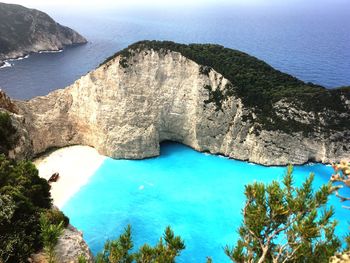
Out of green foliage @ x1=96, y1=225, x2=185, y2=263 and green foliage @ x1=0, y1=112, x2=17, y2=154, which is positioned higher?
green foliage @ x1=96, y1=225, x2=185, y2=263

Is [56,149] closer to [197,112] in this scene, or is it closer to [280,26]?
[197,112]

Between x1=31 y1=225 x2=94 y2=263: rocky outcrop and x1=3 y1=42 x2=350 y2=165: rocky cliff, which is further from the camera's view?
x1=3 y1=42 x2=350 y2=165: rocky cliff

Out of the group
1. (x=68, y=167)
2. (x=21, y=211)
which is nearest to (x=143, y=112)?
(x=68, y=167)

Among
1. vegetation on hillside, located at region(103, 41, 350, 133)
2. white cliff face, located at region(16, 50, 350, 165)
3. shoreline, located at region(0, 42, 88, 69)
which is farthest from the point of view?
shoreline, located at region(0, 42, 88, 69)

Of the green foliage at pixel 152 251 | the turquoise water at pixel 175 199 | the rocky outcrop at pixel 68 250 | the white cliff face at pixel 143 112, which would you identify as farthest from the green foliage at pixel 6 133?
the white cliff face at pixel 143 112

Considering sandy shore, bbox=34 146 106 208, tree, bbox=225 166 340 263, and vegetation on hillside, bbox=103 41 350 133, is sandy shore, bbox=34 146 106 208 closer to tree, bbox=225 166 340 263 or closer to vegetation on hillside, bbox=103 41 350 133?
vegetation on hillside, bbox=103 41 350 133

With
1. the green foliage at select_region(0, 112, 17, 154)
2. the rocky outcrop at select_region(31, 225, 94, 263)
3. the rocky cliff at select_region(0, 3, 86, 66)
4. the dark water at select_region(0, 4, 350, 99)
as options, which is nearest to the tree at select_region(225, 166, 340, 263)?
the rocky outcrop at select_region(31, 225, 94, 263)

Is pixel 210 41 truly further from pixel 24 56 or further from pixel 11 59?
pixel 11 59
